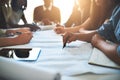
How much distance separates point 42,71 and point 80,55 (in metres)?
0.57

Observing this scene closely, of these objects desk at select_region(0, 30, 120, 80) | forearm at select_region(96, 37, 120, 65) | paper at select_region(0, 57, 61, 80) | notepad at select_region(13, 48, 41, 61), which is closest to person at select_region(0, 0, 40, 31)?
desk at select_region(0, 30, 120, 80)

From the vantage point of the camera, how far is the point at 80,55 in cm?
96

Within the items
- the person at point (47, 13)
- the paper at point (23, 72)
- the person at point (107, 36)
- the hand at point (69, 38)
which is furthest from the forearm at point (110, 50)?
the person at point (47, 13)

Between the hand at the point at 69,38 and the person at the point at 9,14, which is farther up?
the hand at the point at 69,38

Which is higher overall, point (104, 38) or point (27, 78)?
point (27, 78)

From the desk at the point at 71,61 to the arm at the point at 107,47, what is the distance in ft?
0.15

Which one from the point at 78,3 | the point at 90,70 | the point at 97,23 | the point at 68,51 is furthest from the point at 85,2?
the point at 90,70

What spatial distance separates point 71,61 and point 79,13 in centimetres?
144

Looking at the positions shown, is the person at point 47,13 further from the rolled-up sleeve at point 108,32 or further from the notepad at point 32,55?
the notepad at point 32,55

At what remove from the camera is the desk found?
0.73 metres

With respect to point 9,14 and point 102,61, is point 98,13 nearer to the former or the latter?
point 102,61

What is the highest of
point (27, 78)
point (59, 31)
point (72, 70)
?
point (27, 78)

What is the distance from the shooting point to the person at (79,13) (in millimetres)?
2009

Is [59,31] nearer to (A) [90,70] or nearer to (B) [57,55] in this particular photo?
(B) [57,55]
